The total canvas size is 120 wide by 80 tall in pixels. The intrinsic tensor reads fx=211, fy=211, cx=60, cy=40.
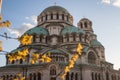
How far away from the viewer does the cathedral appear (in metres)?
35.5

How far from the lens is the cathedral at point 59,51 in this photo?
35547mm

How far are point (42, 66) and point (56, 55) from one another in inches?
125

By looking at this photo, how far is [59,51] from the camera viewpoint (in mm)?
37281

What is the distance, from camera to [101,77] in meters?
38.8

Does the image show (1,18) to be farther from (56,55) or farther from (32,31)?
(32,31)

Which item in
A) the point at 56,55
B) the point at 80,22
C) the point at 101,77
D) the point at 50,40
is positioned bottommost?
the point at 101,77

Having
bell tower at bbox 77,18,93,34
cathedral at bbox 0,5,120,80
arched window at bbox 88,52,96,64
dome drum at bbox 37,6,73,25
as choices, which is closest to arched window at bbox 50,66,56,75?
cathedral at bbox 0,5,120,80

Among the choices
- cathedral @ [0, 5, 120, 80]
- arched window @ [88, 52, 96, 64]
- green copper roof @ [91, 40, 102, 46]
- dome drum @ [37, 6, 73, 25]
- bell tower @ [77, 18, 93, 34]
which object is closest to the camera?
cathedral @ [0, 5, 120, 80]

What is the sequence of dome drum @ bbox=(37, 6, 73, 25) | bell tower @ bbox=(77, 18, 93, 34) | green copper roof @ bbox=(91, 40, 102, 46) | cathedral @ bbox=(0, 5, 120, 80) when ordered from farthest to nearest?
bell tower @ bbox=(77, 18, 93, 34) → green copper roof @ bbox=(91, 40, 102, 46) → dome drum @ bbox=(37, 6, 73, 25) → cathedral @ bbox=(0, 5, 120, 80)

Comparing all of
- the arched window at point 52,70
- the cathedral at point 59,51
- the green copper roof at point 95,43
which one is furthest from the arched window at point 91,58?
the green copper roof at point 95,43

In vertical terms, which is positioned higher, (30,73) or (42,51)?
(42,51)

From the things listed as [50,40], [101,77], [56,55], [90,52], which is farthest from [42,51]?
[101,77]

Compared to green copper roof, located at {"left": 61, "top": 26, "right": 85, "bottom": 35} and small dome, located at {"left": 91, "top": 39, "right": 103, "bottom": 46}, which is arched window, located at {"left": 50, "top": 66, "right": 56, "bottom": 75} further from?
small dome, located at {"left": 91, "top": 39, "right": 103, "bottom": 46}

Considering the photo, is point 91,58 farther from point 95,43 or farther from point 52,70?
point 95,43
